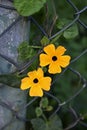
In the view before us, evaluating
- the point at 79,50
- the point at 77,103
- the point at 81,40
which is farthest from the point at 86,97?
the point at 81,40

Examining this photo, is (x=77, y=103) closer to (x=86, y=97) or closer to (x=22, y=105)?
(x=86, y=97)

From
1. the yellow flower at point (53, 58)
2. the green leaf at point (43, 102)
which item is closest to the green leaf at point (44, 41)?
the yellow flower at point (53, 58)

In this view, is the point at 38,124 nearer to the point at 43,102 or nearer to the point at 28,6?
the point at 43,102

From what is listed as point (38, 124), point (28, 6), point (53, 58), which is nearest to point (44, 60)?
point (53, 58)

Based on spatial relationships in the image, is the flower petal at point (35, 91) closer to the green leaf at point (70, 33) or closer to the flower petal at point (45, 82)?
the flower petal at point (45, 82)

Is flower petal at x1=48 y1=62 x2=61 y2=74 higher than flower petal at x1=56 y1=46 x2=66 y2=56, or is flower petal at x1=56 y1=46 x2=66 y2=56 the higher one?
flower petal at x1=56 y1=46 x2=66 y2=56

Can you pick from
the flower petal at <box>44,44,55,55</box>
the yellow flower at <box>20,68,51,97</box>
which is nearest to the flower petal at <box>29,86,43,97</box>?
the yellow flower at <box>20,68,51,97</box>

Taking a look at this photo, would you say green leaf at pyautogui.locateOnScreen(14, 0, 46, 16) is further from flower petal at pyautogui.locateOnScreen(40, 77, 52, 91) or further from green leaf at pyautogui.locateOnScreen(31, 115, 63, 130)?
green leaf at pyautogui.locateOnScreen(31, 115, 63, 130)
